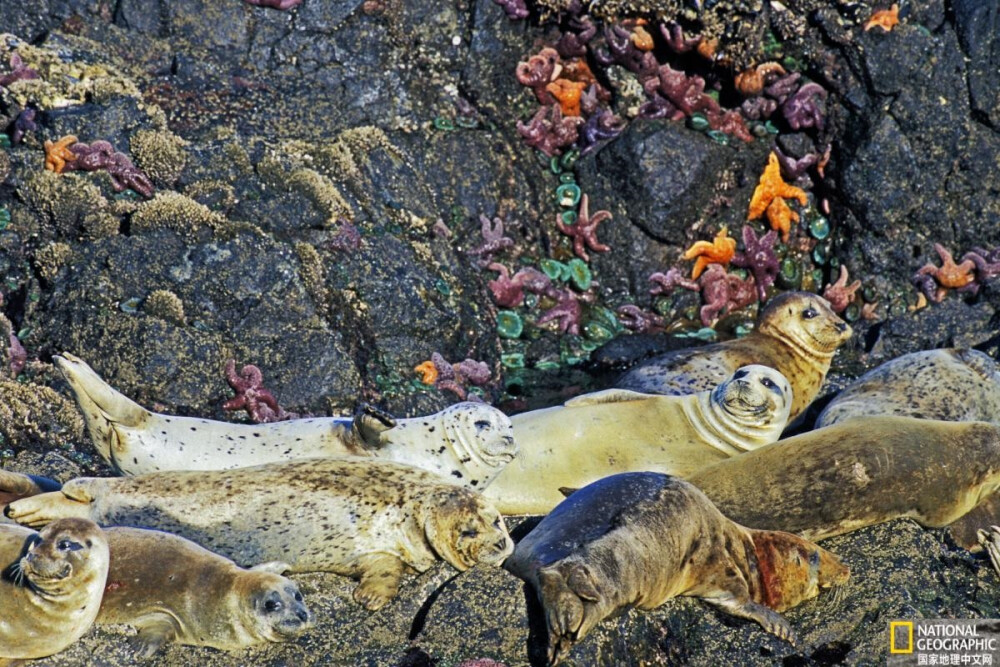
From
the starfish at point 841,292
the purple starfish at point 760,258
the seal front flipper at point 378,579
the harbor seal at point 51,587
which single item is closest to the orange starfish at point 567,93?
the purple starfish at point 760,258

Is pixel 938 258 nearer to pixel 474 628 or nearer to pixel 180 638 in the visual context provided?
pixel 474 628

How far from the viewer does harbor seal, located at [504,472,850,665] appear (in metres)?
5.12

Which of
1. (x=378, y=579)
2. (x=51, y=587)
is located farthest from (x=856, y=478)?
(x=51, y=587)

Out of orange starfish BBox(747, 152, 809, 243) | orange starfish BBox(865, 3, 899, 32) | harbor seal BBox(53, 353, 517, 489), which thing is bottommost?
harbor seal BBox(53, 353, 517, 489)

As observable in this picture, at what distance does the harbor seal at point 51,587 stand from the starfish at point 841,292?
7.25 m

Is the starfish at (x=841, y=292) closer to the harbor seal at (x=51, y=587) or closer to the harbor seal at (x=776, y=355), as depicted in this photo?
the harbor seal at (x=776, y=355)

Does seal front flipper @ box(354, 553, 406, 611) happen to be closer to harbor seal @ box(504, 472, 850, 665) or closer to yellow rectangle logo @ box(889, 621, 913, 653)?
harbor seal @ box(504, 472, 850, 665)

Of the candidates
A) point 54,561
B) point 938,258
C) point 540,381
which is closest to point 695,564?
point 54,561

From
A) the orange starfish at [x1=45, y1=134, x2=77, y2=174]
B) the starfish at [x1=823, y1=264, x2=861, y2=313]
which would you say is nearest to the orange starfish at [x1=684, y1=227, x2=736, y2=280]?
the starfish at [x1=823, y1=264, x2=861, y2=313]

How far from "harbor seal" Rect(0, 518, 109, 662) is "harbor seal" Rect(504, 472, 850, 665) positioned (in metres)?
1.81

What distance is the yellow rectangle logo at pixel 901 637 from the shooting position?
5.83 meters

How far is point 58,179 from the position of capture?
8945 mm

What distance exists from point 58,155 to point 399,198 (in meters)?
2.53

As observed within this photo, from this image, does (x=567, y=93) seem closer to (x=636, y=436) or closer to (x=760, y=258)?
(x=760, y=258)
